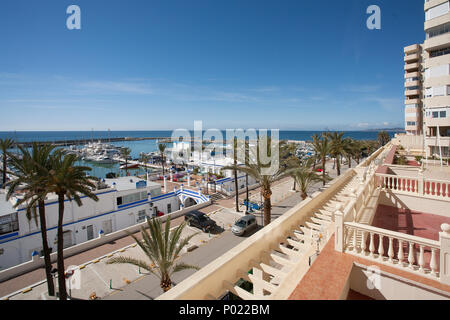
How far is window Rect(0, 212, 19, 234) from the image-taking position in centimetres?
1680

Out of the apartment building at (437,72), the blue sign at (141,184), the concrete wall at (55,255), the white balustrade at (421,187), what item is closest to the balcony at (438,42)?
the apartment building at (437,72)

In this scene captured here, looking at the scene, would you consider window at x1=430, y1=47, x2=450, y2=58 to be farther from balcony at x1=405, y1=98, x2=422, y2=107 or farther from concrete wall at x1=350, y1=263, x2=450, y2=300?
concrete wall at x1=350, y1=263, x2=450, y2=300

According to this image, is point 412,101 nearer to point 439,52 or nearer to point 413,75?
point 413,75

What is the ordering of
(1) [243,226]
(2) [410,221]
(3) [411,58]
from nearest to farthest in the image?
(2) [410,221] < (1) [243,226] < (3) [411,58]

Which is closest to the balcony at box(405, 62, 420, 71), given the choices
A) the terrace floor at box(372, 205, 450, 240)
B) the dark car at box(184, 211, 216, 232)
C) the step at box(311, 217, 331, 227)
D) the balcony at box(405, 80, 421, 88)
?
the balcony at box(405, 80, 421, 88)

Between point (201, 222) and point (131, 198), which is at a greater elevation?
point (131, 198)

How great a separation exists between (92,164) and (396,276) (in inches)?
3720

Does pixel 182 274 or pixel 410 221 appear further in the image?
pixel 182 274

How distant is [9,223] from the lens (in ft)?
56.1

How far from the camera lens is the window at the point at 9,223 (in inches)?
661

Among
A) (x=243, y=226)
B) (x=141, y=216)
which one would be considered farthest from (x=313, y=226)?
(x=141, y=216)
